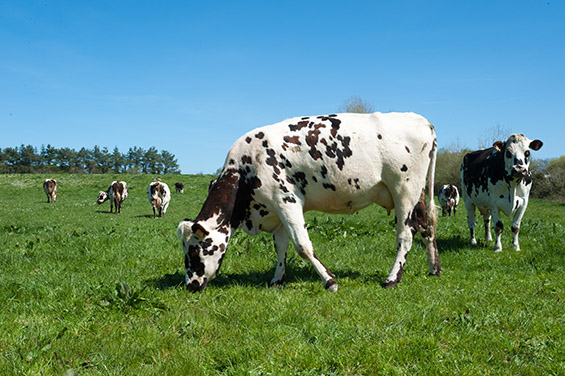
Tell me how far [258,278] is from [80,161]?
134 metres

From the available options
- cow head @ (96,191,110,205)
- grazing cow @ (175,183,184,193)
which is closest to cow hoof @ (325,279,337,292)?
cow head @ (96,191,110,205)

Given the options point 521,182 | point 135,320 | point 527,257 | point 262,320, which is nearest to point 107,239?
point 135,320

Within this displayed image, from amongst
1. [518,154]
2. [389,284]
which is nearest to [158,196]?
[518,154]

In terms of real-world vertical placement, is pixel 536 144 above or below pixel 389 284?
above

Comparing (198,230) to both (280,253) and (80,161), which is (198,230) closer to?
(280,253)

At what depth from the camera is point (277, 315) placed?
17.4 ft

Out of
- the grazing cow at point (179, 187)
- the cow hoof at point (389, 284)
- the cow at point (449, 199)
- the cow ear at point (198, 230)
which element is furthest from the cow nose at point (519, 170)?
the grazing cow at point (179, 187)

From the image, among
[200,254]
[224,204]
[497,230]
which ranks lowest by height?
[497,230]

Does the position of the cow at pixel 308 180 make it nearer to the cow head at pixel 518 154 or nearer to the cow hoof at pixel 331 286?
the cow hoof at pixel 331 286

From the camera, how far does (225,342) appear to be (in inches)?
180

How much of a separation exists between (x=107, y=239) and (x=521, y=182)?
10.8 m

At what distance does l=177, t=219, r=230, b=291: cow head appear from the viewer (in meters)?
6.80

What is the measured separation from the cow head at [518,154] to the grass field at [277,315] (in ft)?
6.36

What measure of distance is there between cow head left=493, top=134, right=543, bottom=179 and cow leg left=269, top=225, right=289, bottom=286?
249 inches
